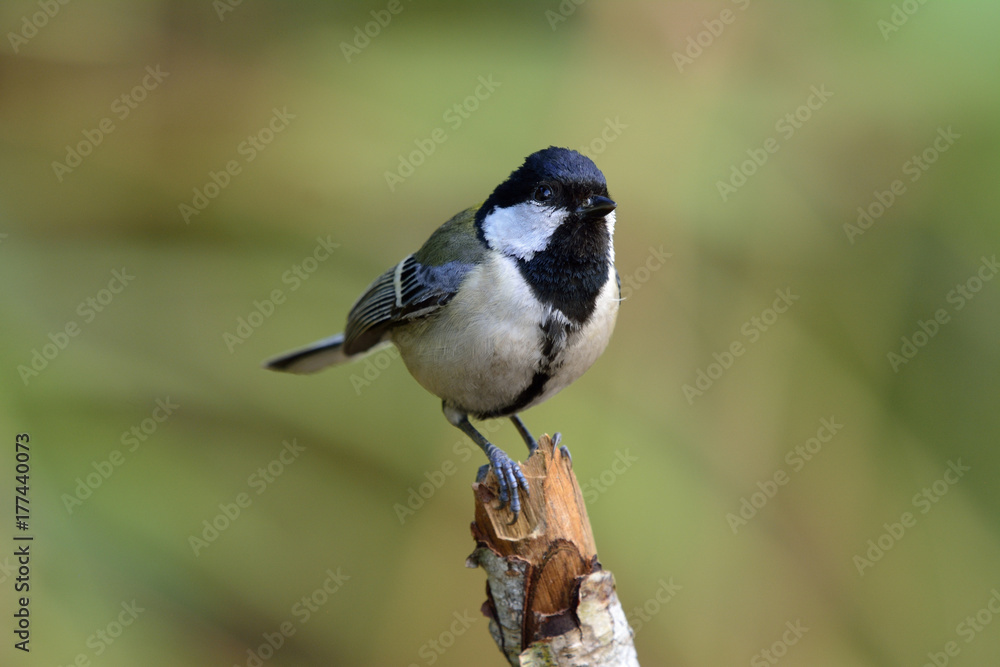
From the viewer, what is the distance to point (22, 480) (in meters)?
2.69

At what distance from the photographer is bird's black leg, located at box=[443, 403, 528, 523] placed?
198 centimetres

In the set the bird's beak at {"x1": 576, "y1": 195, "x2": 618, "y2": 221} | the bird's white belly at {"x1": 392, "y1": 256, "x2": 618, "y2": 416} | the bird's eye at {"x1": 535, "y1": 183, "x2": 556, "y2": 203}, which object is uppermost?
the bird's beak at {"x1": 576, "y1": 195, "x2": 618, "y2": 221}

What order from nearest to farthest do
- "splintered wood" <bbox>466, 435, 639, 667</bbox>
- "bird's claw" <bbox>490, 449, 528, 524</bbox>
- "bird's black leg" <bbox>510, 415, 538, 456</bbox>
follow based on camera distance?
"splintered wood" <bbox>466, 435, 639, 667</bbox> < "bird's claw" <bbox>490, 449, 528, 524</bbox> < "bird's black leg" <bbox>510, 415, 538, 456</bbox>

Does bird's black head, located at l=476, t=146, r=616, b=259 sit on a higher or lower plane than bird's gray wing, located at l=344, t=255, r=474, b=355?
higher

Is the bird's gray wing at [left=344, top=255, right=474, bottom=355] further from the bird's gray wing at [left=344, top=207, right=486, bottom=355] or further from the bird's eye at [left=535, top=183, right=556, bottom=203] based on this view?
the bird's eye at [left=535, top=183, right=556, bottom=203]

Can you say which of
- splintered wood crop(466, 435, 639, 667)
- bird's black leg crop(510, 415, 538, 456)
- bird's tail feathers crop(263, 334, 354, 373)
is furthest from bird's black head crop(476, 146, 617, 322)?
bird's tail feathers crop(263, 334, 354, 373)

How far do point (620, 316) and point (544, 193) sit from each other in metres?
1.01

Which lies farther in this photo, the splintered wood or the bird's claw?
the bird's claw

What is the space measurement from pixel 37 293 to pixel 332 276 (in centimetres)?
112

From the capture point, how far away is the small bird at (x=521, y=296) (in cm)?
232

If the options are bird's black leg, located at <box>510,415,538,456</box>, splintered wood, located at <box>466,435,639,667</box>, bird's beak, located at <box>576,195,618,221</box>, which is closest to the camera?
splintered wood, located at <box>466,435,639,667</box>

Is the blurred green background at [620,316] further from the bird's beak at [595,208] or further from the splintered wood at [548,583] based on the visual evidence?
the splintered wood at [548,583]

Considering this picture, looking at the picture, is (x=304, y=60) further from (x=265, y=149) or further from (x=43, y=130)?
(x=43, y=130)

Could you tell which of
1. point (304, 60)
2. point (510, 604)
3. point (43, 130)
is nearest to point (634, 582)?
point (510, 604)
